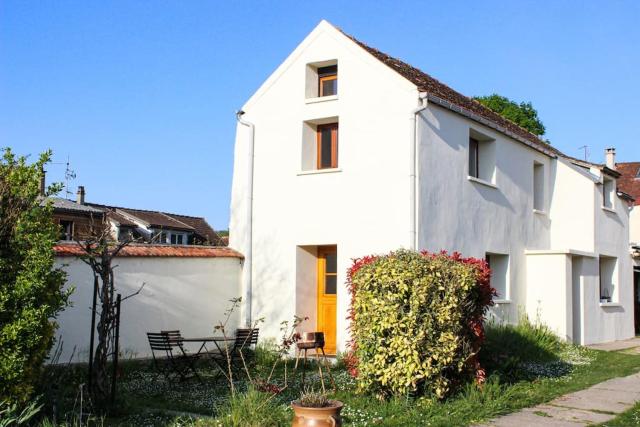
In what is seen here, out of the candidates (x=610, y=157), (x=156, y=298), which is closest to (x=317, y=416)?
(x=156, y=298)

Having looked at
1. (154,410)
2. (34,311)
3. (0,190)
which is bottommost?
(154,410)

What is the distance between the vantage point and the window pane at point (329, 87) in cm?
1571

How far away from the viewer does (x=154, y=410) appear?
28.8ft

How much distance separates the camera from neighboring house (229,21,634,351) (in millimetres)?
14211

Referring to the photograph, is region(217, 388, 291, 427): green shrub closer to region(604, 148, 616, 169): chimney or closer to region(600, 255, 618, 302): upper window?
region(600, 255, 618, 302): upper window

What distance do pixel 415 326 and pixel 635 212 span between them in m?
30.2

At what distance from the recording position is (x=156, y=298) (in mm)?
13406

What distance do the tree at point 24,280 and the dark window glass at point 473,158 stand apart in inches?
470

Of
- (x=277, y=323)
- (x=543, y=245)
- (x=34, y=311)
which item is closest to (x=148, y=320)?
(x=277, y=323)

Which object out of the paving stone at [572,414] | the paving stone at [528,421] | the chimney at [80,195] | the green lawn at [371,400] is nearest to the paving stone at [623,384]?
the green lawn at [371,400]

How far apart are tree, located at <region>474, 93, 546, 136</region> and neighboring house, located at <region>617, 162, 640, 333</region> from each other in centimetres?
574

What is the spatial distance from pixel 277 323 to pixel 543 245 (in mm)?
9048

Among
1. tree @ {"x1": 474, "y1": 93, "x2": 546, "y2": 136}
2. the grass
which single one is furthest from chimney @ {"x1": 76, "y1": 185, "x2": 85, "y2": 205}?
the grass

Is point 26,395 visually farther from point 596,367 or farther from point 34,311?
point 596,367
